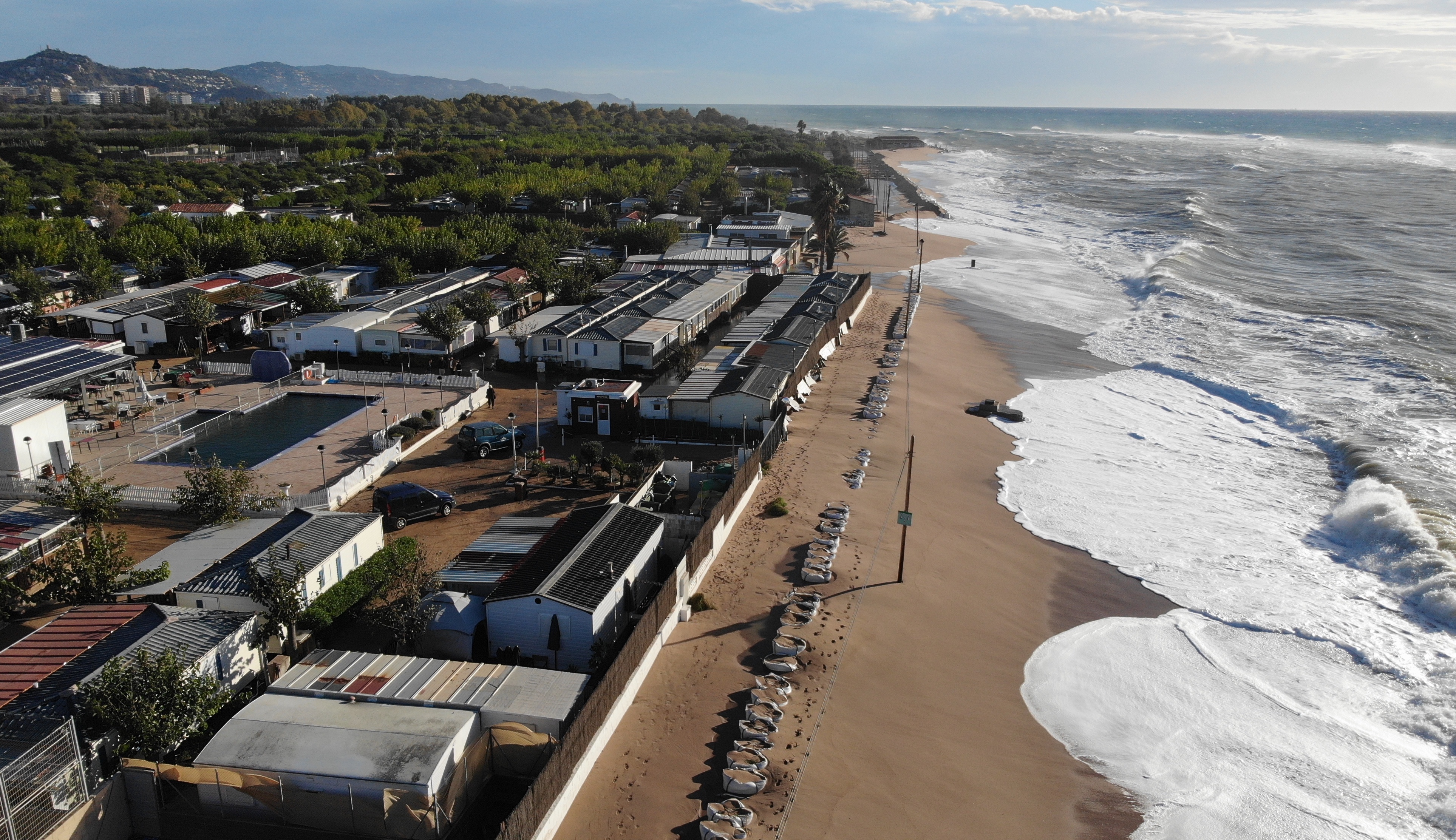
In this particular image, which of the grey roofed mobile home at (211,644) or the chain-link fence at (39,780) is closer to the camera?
the chain-link fence at (39,780)

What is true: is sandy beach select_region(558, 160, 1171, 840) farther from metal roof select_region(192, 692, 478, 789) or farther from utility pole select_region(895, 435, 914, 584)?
metal roof select_region(192, 692, 478, 789)

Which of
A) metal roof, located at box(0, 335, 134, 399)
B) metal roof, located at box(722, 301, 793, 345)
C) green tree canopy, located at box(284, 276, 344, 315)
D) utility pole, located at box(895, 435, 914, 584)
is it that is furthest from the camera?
green tree canopy, located at box(284, 276, 344, 315)

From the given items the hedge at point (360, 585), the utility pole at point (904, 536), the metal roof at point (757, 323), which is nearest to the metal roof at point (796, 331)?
the metal roof at point (757, 323)

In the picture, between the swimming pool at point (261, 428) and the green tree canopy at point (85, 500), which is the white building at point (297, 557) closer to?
the green tree canopy at point (85, 500)

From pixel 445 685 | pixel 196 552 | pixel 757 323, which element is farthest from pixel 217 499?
pixel 757 323

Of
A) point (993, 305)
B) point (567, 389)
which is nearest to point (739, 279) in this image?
point (993, 305)

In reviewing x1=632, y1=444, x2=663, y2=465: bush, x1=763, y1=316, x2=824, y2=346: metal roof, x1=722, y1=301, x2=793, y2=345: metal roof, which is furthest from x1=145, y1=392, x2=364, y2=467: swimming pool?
A: x1=763, y1=316, x2=824, y2=346: metal roof

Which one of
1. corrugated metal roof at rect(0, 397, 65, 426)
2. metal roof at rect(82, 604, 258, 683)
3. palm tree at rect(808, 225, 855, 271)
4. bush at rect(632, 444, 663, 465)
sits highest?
palm tree at rect(808, 225, 855, 271)
